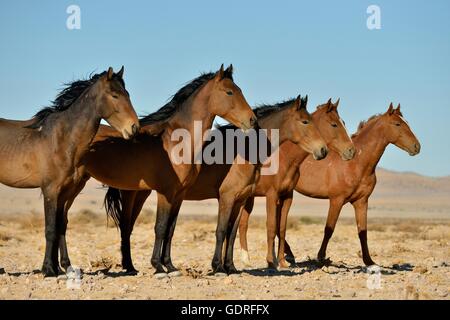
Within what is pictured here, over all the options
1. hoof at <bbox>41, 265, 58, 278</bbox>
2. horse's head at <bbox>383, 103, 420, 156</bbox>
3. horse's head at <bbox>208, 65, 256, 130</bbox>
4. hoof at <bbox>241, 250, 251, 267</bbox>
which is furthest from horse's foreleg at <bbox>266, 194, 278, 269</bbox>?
hoof at <bbox>41, 265, 58, 278</bbox>

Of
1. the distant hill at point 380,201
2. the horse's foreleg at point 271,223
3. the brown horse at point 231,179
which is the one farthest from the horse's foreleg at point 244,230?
the distant hill at point 380,201

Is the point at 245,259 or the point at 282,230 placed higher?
the point at 282,230

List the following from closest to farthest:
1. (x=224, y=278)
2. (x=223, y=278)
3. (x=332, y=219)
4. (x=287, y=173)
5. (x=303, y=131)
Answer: (x=224, y=278), (x=223, y=278), (x=303, y=131), (x=287, y=173), (x=332, y=219)

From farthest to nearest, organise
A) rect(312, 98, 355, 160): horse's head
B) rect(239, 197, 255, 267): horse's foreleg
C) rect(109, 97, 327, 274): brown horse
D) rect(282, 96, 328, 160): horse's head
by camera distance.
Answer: rect(239, 197, 255, 267): horse's foreleg → rect(312, 98, 355, 160): horse's head → rect(282, 96, 328, 160): horse's head → rect(109, 97, 327, 274): brown horse

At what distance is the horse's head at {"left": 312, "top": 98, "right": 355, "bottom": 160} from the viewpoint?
47.4 ft

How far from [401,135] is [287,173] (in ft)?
10.0

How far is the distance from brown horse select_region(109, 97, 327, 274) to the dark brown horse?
2.45m

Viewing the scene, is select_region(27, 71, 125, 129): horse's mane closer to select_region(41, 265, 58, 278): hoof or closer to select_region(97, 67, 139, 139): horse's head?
select_region(97, 67, 139, 139): horse's head

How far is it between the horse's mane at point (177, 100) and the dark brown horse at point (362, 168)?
4347 mm

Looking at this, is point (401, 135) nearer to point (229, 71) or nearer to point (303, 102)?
point (303, 102)

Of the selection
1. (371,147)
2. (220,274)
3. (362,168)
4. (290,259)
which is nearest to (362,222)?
(362,168)

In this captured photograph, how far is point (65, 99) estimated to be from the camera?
11883 millimetres

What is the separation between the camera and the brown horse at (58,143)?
11.1 meters

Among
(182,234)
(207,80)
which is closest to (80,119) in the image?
(207,80)
